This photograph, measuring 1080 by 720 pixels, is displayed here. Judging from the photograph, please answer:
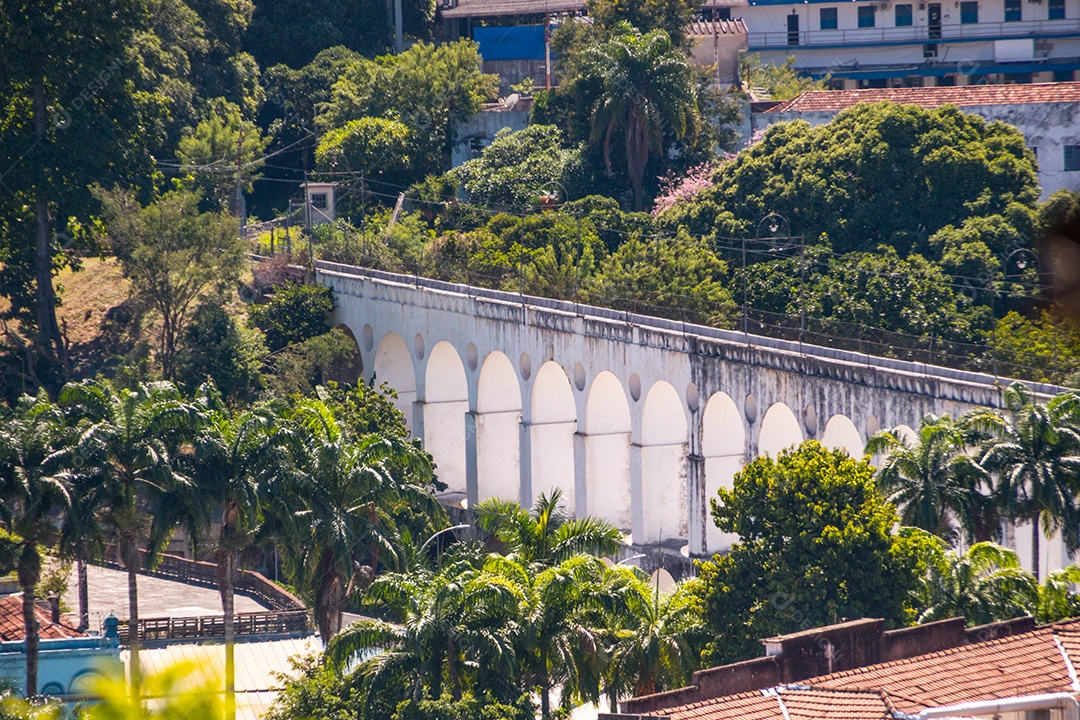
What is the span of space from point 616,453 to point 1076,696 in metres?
36.0

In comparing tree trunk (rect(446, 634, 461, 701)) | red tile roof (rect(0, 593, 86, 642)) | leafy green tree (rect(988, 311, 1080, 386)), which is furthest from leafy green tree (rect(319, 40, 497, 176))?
tree trunk (rect(446, 634, 461, 701))

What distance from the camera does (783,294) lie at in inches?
2367

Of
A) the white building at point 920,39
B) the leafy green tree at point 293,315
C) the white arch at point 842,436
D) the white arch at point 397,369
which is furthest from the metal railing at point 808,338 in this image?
the white building at point 920,39

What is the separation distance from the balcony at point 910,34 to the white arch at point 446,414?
3040 cm

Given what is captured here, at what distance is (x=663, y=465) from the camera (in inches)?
2172

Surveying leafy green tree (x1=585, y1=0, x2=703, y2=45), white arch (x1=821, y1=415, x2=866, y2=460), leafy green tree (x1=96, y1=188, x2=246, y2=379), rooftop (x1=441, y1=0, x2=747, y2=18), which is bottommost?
white arch (x1=821, y1=415, x2=866, y2=460)

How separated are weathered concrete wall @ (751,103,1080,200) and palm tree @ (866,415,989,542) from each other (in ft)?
101

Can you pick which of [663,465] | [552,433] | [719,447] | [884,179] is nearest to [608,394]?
[663,465]

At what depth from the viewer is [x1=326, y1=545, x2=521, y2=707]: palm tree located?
32312 millimetres

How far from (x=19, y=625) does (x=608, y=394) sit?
70.7 feet

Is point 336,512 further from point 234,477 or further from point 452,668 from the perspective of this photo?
point 452,668

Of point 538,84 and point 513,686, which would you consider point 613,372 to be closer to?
point 513,686

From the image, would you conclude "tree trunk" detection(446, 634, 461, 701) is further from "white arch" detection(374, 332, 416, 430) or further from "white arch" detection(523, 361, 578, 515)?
"white arch" detection(374, 332, 416, 430)

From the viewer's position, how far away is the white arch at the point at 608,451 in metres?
57.1
